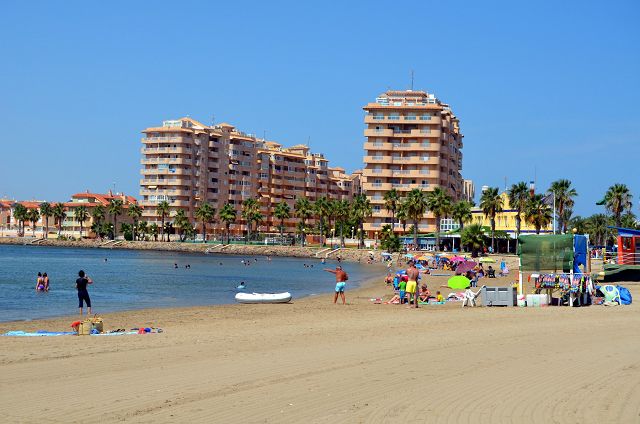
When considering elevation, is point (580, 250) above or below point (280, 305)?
above

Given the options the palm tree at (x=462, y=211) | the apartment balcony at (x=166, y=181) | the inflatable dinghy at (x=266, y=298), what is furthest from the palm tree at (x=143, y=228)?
the inflatable dinghy at (x=266, y=298)

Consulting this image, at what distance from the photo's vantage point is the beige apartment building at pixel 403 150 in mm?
114812

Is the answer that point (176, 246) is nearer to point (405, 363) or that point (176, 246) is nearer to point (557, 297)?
point (557, 297)

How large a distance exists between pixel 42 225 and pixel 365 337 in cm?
17263

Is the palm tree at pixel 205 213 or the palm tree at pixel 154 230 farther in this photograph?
the palm tree at pixel 154 230

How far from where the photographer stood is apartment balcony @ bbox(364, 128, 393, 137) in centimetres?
11519

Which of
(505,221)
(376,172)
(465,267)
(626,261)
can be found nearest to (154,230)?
(376,172)

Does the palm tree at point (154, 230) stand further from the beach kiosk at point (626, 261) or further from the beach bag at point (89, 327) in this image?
the beach bag at point (89, 327)

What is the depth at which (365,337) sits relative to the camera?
17109 mm

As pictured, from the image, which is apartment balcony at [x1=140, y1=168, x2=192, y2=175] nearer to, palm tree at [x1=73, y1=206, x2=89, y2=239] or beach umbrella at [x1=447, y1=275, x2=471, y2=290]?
palm tree at [x1=73, y1=206, x2=89, y2=239]

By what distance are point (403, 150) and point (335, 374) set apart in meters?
105

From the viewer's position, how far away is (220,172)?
153m

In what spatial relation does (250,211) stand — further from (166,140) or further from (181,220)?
(166,140)

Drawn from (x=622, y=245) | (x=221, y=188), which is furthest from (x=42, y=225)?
(x=622, y=245)
